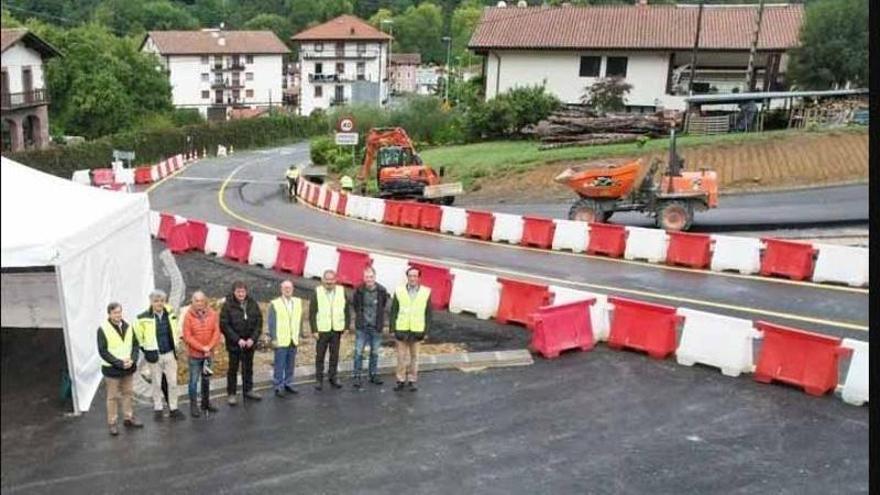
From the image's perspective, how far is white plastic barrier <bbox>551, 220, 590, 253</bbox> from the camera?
1872 cm

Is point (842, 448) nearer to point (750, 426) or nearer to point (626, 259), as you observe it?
point (750, 426)

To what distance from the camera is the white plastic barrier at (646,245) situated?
17.4 metres

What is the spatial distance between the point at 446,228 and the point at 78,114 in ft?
52.5

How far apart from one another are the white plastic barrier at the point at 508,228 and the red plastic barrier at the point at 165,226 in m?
7.68

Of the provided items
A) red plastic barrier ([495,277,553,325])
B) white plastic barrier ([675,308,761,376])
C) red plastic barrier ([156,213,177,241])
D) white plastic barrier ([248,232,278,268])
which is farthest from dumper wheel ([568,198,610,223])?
white plastic barrier ([675,308,761,376])

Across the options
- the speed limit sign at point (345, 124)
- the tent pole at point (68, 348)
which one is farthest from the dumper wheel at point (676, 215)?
the tent pole at point (68, 348)

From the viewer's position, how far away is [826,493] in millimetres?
7355

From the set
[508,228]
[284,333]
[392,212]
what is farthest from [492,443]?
[392,212]

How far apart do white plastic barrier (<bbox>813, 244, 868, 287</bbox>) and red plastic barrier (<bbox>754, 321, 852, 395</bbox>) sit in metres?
5.79

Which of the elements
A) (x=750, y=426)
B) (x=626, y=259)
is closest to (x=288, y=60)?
(x=750, y=426)

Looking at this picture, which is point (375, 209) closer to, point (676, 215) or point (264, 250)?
point (264, 250)

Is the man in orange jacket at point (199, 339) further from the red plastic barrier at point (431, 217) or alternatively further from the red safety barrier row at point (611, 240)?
the red plastic barrier at point (431, 217)

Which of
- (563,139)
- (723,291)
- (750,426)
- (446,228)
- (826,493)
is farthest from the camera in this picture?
(446,228)

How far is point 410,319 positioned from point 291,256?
7.04m
